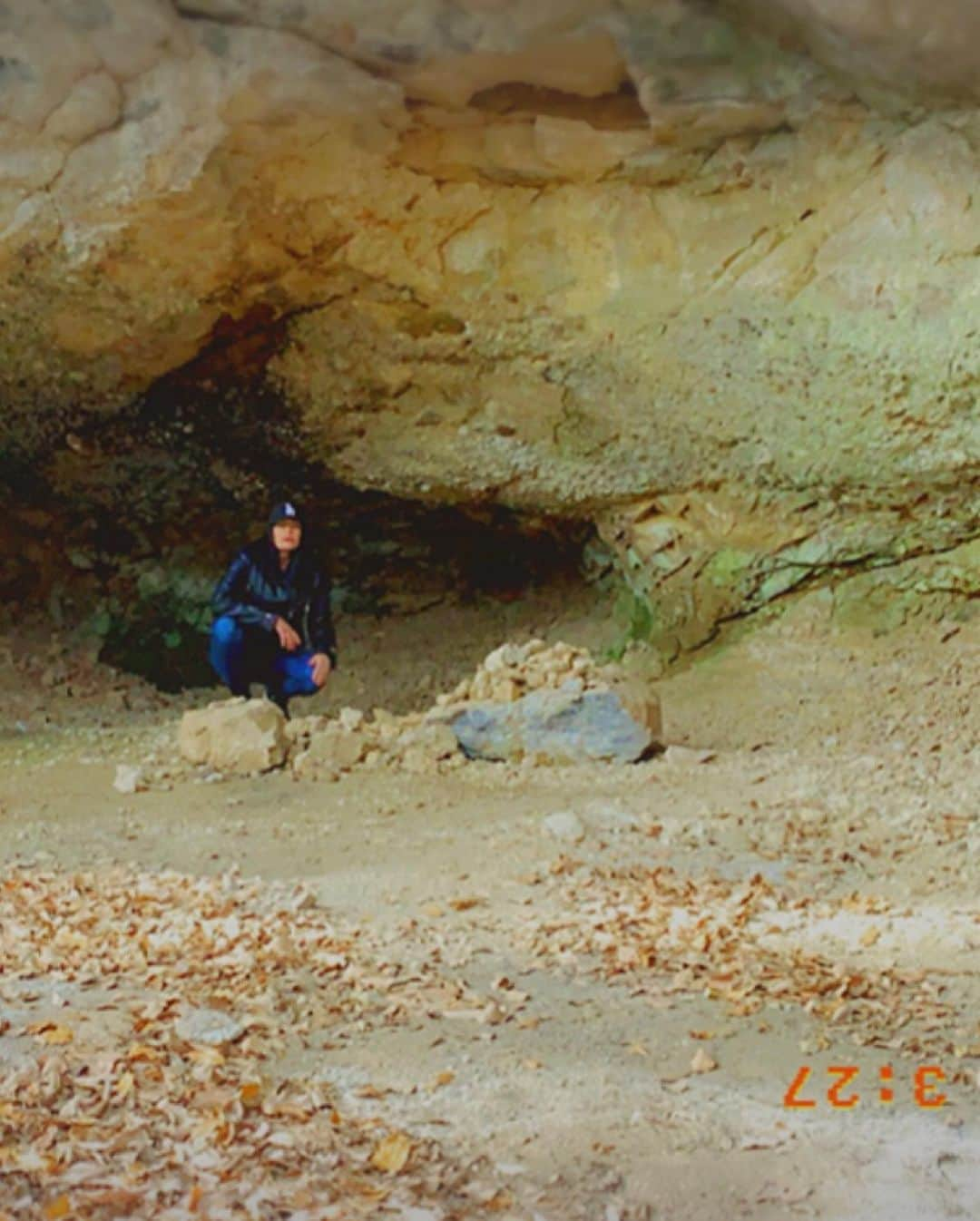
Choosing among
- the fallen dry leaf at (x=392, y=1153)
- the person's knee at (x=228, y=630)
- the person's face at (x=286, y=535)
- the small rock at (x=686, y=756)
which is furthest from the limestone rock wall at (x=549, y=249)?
the fallen dry leaf at (x=392, y=1153)

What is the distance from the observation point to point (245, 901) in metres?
3.97

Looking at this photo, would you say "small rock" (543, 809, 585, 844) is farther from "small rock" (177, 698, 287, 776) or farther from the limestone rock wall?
the limestone rock wall

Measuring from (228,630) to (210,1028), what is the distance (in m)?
3.89

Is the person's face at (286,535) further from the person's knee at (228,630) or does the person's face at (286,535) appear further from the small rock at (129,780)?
the small rock at (129,780)

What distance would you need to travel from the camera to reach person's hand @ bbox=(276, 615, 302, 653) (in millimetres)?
6434

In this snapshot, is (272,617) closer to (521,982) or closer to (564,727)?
(564,727)

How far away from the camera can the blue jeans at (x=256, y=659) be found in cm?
659

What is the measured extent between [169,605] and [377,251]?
336 cm

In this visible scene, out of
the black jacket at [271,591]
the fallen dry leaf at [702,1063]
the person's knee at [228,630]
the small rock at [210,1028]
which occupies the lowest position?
the person's knee at [228,630]

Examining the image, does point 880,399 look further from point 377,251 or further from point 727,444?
point 377,251

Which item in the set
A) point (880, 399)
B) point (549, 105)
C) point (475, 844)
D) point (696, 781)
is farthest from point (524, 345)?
point (475, 844)

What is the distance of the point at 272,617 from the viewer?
21.3ft
